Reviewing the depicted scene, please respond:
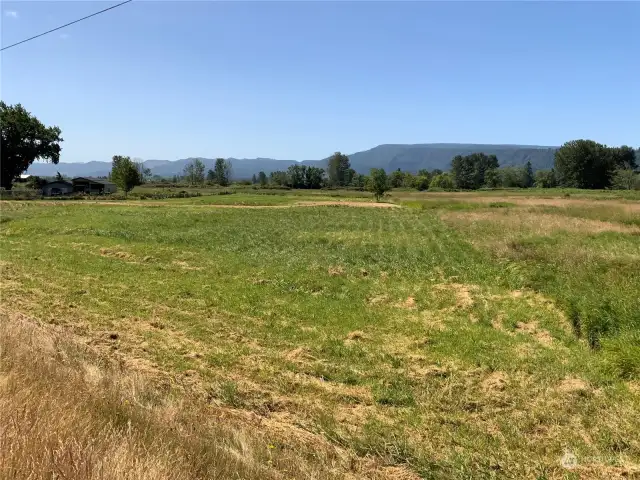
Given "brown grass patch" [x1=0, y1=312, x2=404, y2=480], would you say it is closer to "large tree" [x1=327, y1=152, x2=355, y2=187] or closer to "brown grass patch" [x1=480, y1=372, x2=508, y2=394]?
"brown grass patch" [x1=480, y1=372, x2=508, y2=394]

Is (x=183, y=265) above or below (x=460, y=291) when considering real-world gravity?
above

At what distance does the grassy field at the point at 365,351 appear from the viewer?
5141mm

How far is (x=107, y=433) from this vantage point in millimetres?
3910

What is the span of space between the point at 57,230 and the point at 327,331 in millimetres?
24807

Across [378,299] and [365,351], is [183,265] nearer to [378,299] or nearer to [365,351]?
[378,299]

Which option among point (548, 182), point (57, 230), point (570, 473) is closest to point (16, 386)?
point (570, 473)

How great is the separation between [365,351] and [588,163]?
150m

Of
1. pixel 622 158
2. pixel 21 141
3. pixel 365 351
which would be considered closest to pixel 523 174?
pixel 622 158

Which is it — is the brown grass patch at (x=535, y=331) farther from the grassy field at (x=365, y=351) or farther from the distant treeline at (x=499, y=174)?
the distant treeline at (x=499, y=174)

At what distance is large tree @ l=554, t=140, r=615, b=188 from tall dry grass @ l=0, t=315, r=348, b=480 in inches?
5945

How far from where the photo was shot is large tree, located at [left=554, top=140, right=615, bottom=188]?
431 feet

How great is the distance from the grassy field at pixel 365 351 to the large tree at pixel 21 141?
74812 mm

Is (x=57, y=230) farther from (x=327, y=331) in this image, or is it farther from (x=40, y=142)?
(x=40, y=142)

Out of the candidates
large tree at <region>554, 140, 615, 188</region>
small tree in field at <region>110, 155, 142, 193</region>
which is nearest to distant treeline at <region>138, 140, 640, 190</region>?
large tree at <region>554, 140, 615, 188</region>
